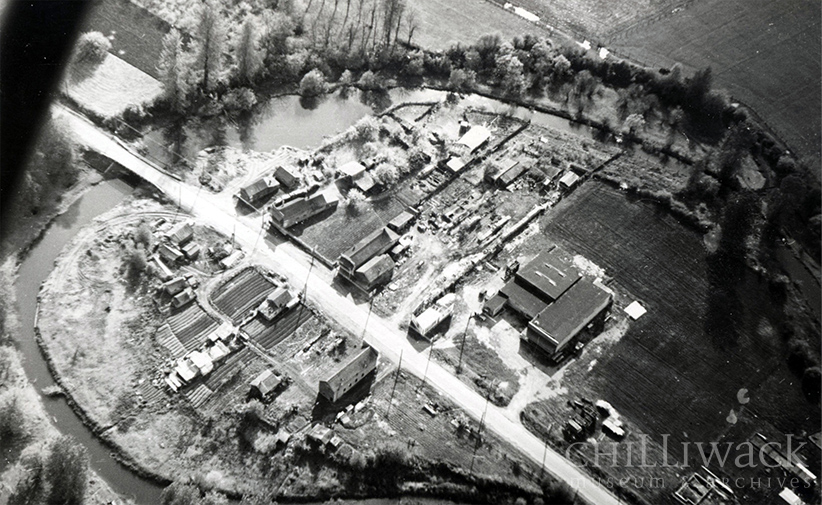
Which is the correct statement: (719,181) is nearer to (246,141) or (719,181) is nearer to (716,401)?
(716,401)

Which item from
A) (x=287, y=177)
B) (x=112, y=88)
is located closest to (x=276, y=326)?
(x=287, y=177)

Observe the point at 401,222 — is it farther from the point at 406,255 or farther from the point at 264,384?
the point at 264,384

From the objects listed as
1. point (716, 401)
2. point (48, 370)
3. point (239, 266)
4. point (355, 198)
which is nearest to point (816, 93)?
point (716, 401)

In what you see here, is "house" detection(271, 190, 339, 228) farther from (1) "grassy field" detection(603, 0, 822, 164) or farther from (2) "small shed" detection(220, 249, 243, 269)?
(1) "grassy field" detection(603, 0, 822, 164)

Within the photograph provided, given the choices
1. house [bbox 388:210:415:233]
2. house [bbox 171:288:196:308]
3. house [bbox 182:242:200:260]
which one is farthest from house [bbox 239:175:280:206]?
house [bbox 388:210:415:233]

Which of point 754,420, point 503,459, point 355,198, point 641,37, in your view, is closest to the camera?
point 503,459

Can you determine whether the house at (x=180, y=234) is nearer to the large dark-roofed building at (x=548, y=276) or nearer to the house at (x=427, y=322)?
the house at (x=427, y=322)
